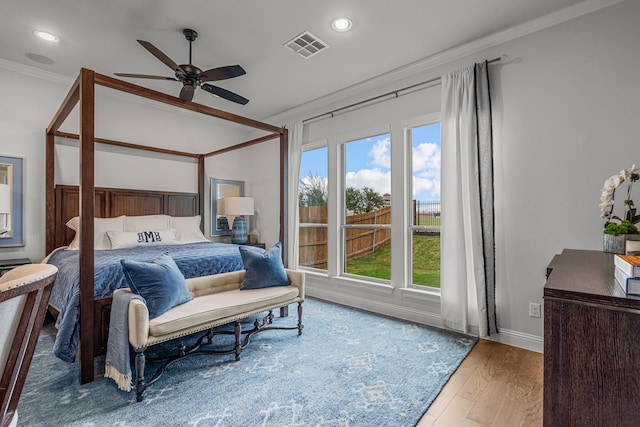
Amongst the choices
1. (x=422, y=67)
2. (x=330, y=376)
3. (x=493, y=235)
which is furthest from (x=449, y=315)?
(x=422, y=67)

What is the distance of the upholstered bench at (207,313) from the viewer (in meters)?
2.00

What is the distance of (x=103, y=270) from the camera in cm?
241

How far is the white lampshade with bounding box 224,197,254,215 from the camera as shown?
4848 millimetres

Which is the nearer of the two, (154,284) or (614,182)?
(614,182)

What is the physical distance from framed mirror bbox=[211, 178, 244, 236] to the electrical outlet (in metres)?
4.20

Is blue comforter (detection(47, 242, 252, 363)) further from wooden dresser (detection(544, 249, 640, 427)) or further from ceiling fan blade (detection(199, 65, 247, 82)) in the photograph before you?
wooden dresser (detection(544, 249, 640, 427))

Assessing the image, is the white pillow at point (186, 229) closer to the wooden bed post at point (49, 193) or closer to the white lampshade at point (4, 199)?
the wooden bed post at point (49, 193)

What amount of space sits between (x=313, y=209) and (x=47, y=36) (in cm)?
341

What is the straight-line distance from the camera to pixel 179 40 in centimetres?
296

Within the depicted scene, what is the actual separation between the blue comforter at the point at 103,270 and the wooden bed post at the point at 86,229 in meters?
0.09

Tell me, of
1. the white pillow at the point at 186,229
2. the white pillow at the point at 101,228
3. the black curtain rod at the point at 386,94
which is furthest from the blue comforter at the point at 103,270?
the black curtain rod at the point at 386,94

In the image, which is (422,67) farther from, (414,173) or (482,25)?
(414,173)

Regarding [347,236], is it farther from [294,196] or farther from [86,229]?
[86,229]

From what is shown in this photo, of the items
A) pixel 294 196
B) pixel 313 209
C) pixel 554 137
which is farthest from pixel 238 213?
pixel 554 137
